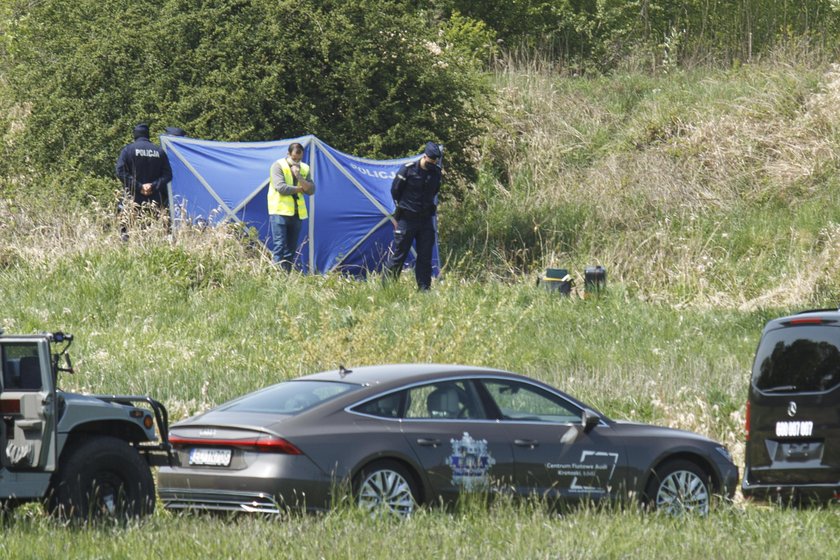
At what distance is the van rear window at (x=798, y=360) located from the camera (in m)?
10.7

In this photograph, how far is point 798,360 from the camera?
1091 centimetres

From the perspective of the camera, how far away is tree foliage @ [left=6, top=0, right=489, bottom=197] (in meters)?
23.5

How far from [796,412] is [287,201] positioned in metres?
10.5

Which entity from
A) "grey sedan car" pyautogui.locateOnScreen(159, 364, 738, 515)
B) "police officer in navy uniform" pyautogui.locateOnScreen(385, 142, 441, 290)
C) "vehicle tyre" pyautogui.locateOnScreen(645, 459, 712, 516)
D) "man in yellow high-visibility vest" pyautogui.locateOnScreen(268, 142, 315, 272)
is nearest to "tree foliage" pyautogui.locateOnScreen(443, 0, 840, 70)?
"police officer in navy uniform" pyautogui.locateOnScreen(385, 142, 441, 290)

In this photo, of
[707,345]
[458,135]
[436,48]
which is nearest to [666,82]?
[436,48]

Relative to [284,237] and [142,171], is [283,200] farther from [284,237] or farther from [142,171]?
[142,171]

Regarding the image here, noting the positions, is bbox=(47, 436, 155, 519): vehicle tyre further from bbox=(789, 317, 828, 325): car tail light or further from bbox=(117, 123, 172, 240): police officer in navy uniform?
bbox=(117, 123, 172, 240): police officer in navy uniform

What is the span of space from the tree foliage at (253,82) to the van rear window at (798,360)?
13.1 m

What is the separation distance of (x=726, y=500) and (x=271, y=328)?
8415 mm

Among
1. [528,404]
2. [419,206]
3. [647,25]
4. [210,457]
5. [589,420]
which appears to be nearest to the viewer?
[210,457]

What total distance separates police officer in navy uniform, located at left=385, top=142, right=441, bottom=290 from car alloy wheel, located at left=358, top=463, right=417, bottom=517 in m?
10.2

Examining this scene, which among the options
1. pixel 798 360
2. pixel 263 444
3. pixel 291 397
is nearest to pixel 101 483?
pixel 263 444

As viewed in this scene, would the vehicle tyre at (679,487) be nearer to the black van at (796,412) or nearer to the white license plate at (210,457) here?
the black van at (796,412)

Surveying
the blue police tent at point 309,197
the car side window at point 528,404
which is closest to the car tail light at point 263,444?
the car side window at point 528,404
